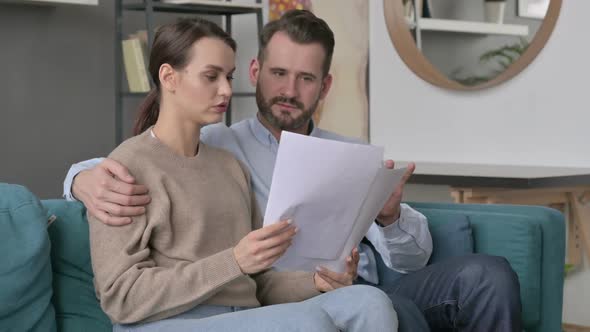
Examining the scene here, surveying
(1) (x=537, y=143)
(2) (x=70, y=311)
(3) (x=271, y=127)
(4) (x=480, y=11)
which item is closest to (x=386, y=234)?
(3) (x=271, y=127)

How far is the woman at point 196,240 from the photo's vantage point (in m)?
1.64

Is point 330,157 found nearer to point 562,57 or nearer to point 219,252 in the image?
point 219,252

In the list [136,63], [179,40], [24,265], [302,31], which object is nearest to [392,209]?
[302,31]

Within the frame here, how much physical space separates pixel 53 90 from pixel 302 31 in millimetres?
1966

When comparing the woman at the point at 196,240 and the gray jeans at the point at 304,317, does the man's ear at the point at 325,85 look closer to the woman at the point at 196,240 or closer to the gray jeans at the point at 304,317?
the woman at the point at 196,240

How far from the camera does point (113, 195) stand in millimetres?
1656

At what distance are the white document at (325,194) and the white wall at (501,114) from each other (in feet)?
6.38

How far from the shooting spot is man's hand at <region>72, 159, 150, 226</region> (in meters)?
1.67

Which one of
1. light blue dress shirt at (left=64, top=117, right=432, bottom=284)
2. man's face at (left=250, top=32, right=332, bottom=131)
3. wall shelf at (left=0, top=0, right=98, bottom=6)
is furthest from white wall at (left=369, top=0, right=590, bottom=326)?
man's face at (left=250, top=32, right=332, bottom=131)

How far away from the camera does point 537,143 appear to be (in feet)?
12.2

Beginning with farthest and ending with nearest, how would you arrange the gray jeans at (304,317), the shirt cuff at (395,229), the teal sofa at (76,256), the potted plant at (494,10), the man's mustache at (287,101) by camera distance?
the potted plant at (494,10)
the man's mustache at (287,101)
the shirt cuff at (395,229)
the teal sofa at (76,256)
the gray jeans at (304,317)

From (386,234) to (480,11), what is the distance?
201 centimetres

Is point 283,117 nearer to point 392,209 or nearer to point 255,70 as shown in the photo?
point 255,70

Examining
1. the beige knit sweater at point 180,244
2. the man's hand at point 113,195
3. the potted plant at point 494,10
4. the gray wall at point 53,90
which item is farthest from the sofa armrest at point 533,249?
the gray wall at point 53,90
